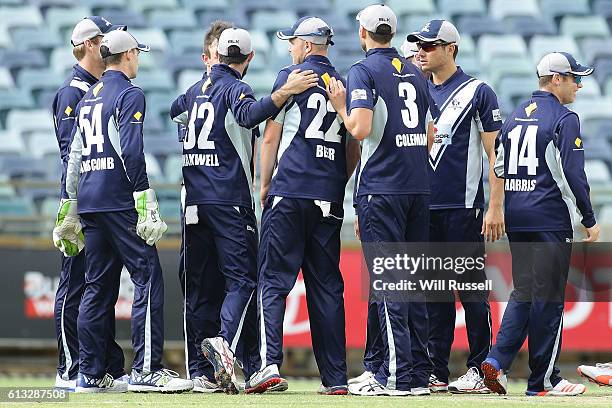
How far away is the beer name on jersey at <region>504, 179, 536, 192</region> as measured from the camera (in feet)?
27.8

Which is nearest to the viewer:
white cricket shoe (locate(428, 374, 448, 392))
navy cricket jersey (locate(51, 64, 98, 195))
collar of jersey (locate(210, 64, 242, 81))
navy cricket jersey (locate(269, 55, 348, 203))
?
navy cricket jersey (locate(269, 55, 348, 203))

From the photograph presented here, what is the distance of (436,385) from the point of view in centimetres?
891

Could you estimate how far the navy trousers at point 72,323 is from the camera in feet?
29.3

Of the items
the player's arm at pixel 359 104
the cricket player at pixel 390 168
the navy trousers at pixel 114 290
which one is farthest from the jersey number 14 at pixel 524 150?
the navy trousers at pixel 114 290

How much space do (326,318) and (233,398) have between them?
87 cm

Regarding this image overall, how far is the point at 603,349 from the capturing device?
40.4ft

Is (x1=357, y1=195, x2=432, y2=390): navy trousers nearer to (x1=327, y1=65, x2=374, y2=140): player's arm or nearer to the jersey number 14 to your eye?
(x1=327, y1=65, x2=374, y2=140): player's arm

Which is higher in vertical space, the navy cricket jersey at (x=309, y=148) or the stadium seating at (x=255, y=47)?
the stadium seating at (x=255, y=47)

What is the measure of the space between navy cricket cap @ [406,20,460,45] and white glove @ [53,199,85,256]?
2508mm

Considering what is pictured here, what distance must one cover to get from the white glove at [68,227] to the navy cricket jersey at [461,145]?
236 cm

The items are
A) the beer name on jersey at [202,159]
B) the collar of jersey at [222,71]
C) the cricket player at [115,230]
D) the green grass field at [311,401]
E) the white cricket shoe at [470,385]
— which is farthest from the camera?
the white cricket shoe at [470,385]

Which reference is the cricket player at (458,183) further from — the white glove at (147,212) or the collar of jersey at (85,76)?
the collar of jersey at (85,76)

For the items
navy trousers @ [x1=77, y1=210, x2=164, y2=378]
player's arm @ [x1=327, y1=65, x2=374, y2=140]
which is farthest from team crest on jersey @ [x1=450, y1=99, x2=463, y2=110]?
navy trousers @ [x1=77, y1=210, x2=164, y2=378]

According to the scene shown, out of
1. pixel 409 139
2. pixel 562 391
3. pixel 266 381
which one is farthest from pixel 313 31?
pixel 562 391
